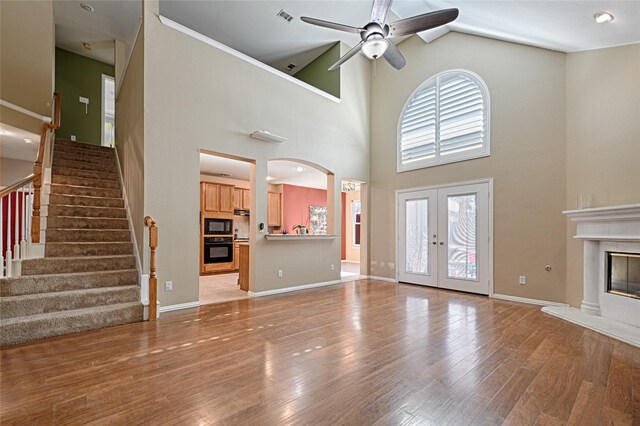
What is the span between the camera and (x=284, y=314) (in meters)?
4.14

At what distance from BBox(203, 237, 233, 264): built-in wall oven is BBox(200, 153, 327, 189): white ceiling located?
1781 millimetres

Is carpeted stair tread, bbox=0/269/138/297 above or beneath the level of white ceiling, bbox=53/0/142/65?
beneath

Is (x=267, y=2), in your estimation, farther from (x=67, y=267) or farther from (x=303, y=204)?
(x=303, y=204)

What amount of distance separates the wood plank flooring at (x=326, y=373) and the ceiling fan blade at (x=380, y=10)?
3.56 meters

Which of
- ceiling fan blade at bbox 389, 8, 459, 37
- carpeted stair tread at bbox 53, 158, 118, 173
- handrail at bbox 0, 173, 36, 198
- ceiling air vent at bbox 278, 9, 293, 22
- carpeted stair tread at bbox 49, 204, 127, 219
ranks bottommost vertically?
carpeted stair tread at bbox 49, 204, 127, 219

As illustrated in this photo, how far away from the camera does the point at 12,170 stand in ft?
22.5

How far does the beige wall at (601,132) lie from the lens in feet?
12.5

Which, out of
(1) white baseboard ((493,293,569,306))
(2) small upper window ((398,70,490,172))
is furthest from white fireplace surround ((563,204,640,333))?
(2) small upper window ((398,70,490,172))

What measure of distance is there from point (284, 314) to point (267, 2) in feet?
17.3

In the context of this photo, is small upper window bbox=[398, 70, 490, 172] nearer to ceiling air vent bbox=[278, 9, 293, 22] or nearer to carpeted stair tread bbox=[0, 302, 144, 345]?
ceiling air vent bbox=[278, 9, 293, 22]

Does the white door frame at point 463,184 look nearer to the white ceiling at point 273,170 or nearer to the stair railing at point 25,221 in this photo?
the white ceiling at point 273,170

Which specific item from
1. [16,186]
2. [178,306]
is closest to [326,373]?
[178,306]

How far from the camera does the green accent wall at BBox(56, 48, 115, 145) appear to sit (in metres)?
7.23

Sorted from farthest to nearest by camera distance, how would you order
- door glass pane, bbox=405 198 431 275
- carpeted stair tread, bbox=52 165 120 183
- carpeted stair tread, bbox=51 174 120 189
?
door glass pane, bbox=405 198 431 275, carpeted stair tread, bbox=52 165 120 183, carpeted stair tread, bbox=51 174 120 189
